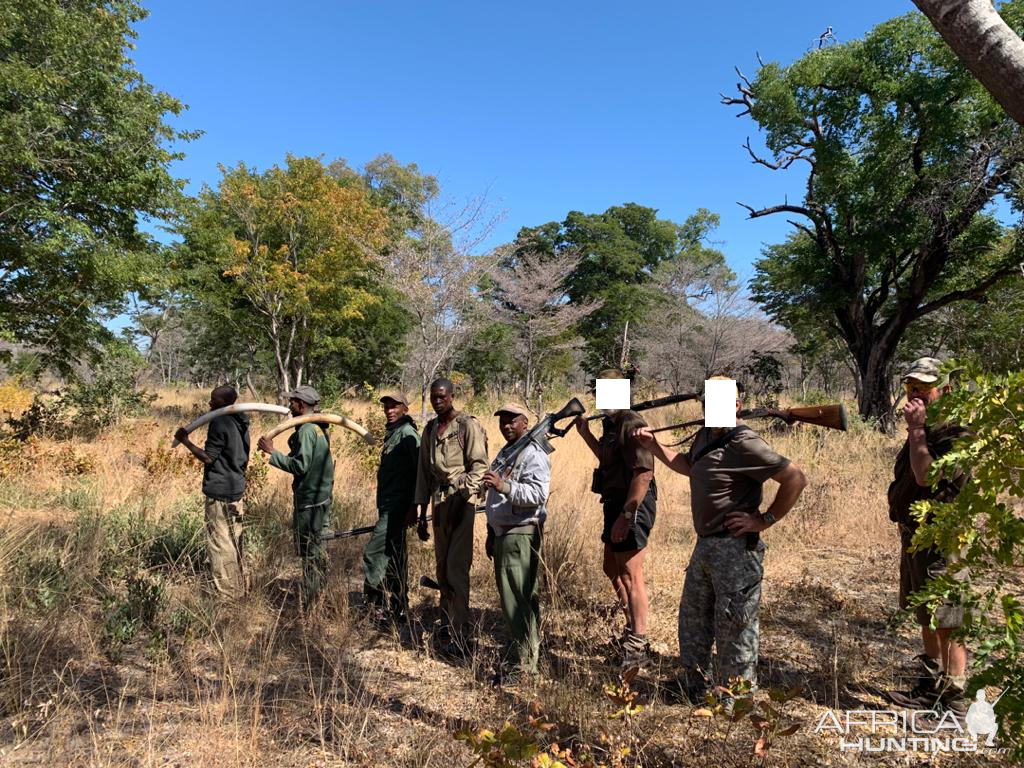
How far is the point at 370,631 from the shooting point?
3707mm

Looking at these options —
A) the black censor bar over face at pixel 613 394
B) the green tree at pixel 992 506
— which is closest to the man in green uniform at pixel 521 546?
the black censor bar over face at pixel 613 394

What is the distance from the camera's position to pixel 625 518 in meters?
3.27

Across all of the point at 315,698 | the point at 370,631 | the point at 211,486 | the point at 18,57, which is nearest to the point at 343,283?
the point at 18,57

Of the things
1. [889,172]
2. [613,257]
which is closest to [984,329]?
[889,172]

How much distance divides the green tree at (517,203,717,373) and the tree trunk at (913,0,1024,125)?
73.6 feet

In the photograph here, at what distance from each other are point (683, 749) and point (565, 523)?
2858mm

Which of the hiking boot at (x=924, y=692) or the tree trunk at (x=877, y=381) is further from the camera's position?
the tree trunk at (x=877, y=381)

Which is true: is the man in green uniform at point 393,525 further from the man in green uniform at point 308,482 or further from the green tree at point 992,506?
the green tree at point 992,506

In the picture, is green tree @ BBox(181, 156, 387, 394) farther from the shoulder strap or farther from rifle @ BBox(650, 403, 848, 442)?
rifle @ BBox(650, 403, 848, 442)

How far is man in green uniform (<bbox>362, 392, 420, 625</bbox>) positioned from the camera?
3.96m

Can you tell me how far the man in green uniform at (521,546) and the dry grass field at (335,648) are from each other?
9.0 inches

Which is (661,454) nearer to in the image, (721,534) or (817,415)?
(721,534)

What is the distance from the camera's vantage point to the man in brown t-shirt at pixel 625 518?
A: 3.34 metres

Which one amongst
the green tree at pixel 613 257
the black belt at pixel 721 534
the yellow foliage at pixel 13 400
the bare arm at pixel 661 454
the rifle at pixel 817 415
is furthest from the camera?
the green tree at pixel 613 257
